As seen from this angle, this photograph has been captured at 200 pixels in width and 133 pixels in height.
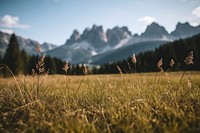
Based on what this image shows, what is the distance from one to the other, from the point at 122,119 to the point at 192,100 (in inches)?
66.7

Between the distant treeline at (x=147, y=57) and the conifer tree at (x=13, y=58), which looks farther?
the distant treeline at (x=147, y=57)

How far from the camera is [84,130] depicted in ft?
9.53

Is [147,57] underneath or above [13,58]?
underneath

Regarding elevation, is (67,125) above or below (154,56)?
below

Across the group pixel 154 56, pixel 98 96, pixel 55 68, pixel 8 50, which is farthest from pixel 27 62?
pixel 98 96

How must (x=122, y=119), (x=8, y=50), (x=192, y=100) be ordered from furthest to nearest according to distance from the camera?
(x=8, y=50)
(x=192, y=100)
(x=122, y=119)

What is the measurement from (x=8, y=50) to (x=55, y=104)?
8394cm

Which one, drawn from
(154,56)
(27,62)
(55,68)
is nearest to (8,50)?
(27,62)

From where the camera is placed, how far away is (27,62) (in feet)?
295

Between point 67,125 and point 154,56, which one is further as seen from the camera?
point 154,56

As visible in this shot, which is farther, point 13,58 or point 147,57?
point 147,57

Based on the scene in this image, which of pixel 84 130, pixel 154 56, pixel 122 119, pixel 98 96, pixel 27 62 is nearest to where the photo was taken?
pixel 84 130

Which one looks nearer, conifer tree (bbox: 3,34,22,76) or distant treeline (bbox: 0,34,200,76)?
conifer tree (bbox: 3,34,22,76)

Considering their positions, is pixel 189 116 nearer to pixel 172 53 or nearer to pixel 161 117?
pixel 161 117
